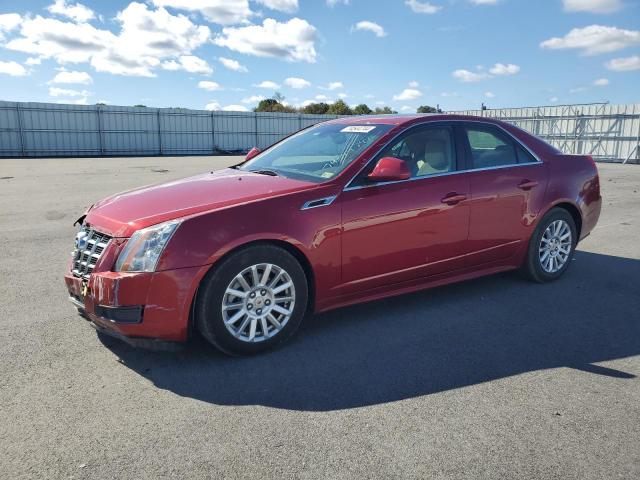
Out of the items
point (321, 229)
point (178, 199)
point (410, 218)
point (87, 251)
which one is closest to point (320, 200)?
point (321, 229)

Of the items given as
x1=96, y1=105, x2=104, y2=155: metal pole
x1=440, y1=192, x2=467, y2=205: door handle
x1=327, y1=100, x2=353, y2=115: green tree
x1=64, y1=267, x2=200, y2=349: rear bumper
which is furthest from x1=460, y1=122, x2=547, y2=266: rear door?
x1=327, y1=100, x2=353, y2=115: green tree

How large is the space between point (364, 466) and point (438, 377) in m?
1.10

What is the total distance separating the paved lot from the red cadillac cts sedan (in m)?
0.31

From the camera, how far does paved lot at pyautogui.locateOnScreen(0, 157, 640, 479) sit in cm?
265

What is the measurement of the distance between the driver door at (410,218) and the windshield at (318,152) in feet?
0.72

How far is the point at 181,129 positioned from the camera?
35.5m

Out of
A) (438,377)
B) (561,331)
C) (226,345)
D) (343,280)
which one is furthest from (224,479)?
(561,331)

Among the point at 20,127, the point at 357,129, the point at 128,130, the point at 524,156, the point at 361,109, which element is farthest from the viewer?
the point at 361,109

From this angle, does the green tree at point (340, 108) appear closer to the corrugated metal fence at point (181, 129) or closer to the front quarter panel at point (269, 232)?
the corrugated metal fence at point (181, 129)

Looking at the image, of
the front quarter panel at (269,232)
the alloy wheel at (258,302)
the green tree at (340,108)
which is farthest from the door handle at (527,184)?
the green tree at (340,108)

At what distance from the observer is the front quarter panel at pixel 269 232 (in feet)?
11.5

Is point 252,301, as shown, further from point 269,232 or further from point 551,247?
point 551,247

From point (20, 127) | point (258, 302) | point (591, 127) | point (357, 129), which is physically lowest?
point (258, 302)

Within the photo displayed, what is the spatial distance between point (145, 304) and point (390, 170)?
2002mm
